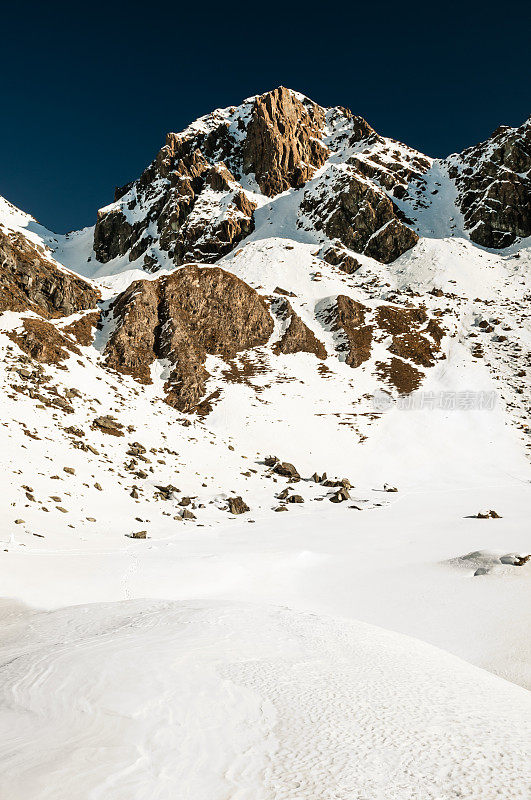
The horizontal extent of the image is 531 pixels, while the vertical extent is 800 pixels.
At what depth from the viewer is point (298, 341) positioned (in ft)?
165

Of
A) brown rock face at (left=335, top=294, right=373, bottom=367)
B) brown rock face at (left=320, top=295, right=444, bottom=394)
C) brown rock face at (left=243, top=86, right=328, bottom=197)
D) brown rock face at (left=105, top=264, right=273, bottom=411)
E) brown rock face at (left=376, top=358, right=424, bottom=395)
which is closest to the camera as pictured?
brown rock face at (left=105, top=264, right=273, bottom=411)

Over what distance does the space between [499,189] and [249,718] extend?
109230mm

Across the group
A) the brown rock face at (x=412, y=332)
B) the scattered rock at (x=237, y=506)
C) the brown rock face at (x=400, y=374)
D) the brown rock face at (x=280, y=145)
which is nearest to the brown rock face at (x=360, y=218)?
the brown rock face at (x=280, y=145)

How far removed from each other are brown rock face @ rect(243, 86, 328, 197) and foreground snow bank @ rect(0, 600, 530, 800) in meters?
111

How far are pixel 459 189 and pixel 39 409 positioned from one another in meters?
109

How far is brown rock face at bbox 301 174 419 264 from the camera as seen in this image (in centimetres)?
7981

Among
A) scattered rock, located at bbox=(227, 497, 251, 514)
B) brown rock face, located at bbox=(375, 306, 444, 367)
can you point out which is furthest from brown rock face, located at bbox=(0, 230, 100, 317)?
brown rock face, located at bbox=(375, 306, 444, 367)

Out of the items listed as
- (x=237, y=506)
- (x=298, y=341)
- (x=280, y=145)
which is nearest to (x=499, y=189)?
(x=280, y=145)

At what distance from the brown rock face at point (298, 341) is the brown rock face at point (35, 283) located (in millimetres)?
22700

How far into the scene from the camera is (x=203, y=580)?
11.6m

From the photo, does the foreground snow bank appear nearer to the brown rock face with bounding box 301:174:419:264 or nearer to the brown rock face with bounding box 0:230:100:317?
the brown rock face with bounding box 0:230:100:317

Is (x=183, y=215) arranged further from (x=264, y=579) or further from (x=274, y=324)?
(x=264, y=579)

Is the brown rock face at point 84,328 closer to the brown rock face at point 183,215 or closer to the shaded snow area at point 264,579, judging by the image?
the shaded snow area at point 264,579

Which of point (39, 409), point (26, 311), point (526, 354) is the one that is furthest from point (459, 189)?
point (39, 409)
